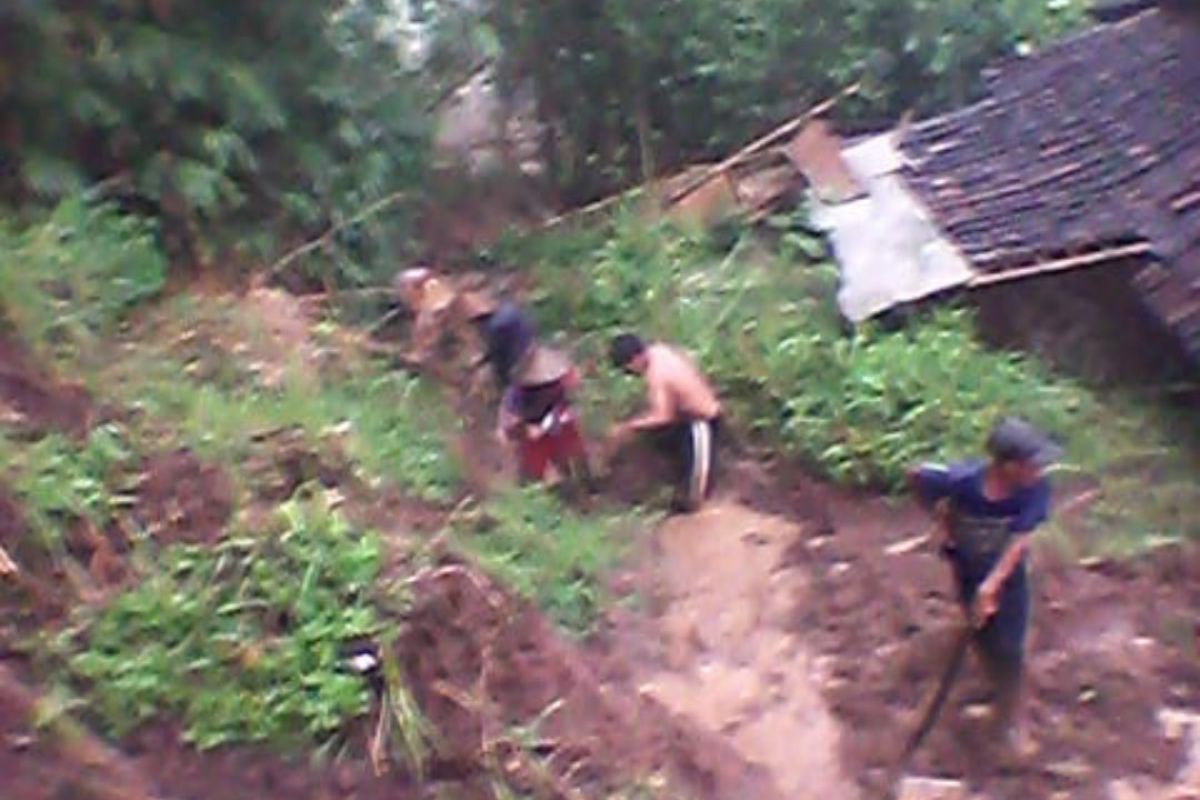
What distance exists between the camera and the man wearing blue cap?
7.31m

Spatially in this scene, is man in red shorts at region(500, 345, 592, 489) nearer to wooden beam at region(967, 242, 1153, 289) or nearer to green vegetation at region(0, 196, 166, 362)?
green vegetation at region(0, 196, 166, 362)

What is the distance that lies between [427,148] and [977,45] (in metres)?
4.21

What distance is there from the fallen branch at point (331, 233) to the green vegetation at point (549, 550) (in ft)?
7.55

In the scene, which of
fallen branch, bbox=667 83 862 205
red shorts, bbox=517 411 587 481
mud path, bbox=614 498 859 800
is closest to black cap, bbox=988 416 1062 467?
mud path, bbox=614 498 859 800

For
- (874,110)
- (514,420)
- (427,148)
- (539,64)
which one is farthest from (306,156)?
(874,110)

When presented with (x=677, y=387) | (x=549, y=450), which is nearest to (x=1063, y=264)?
(x=677, y=387)

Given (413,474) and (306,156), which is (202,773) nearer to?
(413,474)

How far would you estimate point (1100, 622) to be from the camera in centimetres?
923

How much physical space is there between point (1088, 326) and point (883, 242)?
1.44 meters

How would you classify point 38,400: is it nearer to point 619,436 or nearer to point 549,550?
point 549,550

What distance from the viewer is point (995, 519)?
741 centimetres

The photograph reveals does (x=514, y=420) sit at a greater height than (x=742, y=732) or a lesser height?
greater

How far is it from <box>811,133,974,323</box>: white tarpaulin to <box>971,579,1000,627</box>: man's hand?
396 centimetres

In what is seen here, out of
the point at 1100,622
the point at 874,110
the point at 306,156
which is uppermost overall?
the point at 306,156
